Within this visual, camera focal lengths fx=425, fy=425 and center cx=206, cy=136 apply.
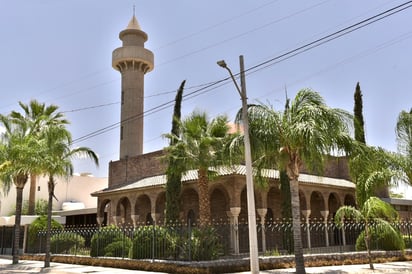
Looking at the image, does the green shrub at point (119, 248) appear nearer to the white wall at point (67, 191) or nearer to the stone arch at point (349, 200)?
the stone arch at point (349, 200)

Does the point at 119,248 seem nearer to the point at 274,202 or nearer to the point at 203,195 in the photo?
the point at 203,195

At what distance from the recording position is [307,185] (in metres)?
27.0

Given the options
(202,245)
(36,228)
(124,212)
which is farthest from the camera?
(124,212)

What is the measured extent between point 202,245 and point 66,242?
10.7m

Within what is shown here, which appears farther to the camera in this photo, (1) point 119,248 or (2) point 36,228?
(2) point 36,228

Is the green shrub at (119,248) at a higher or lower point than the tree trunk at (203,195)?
lower

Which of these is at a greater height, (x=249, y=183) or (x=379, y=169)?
(x=379, y=169)

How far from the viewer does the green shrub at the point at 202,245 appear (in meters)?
16.2

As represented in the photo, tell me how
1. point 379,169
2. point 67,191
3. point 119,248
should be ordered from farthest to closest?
point 67,191, point 379,169, point 119,248

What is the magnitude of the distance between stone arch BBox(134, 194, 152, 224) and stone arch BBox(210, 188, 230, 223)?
5759 millimetres

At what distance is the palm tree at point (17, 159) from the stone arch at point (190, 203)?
1008cm

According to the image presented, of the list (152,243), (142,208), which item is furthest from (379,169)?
(142,208)

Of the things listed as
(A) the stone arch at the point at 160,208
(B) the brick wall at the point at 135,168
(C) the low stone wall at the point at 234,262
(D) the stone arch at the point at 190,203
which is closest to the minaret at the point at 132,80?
(B) the brick wall at the point at 135,168

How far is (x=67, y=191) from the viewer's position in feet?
163
